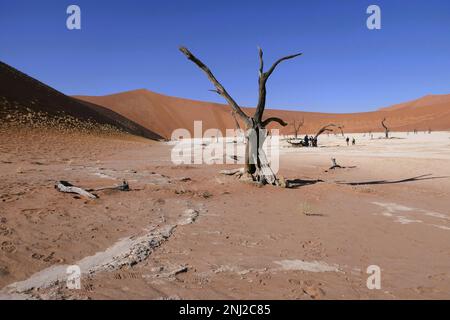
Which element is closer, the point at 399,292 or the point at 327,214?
the point at 399,292

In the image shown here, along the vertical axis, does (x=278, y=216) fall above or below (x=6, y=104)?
below

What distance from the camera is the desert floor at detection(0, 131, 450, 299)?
4.16m

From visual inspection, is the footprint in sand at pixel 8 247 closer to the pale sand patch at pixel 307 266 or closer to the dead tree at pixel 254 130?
the pale sand patch at pixel 307 266

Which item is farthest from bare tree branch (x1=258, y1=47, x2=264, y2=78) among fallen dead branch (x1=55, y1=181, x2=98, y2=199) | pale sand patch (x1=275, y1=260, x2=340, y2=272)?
pale sand patch (x1=275, y1=260, x2=340, y2=272)

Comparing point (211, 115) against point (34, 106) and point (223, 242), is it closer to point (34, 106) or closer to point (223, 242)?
point (34, 106)

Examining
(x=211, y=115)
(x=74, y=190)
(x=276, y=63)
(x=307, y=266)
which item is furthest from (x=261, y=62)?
(x=211, y=115)

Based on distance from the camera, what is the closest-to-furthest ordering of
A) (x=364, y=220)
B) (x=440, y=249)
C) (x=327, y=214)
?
(x=440, y=249) < (x=364, y=220) < (x=327, y=214)

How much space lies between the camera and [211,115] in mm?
117250

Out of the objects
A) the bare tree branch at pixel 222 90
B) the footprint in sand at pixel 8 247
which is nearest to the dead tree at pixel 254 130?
the bare tree branch at pixel 222 90

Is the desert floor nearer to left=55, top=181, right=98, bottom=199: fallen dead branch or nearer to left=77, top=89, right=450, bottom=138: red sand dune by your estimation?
left=55, top=181, right=98, bottom=199: fallen dead branch

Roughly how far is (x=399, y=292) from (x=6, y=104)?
1639 inches

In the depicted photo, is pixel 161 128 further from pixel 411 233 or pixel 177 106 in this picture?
pixel 411 233

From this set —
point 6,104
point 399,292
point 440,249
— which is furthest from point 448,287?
point 6,104
